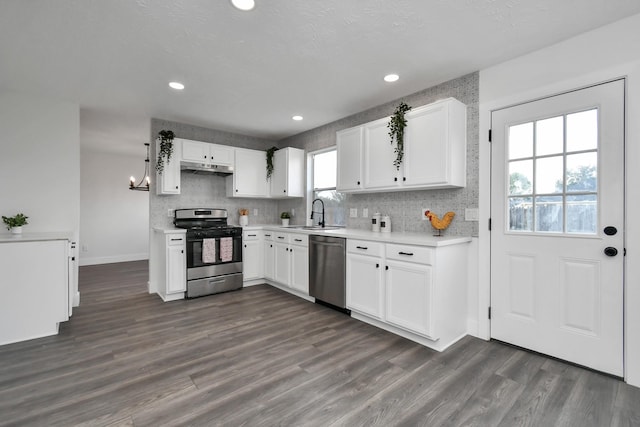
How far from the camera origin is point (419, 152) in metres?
2.97

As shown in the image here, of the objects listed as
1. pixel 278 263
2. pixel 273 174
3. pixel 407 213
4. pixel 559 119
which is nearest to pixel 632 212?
pixel 559 119

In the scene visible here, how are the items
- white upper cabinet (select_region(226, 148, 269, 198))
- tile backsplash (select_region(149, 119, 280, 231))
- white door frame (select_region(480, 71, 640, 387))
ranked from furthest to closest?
white upper cabinet (select_region(226, 148, 269, 198)) → tile backsplash (select_region(149, 119, 280, 231)) → white door frame (select_region(480, 71, 640, 387))

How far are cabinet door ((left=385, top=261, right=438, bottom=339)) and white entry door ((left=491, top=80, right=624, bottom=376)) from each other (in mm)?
700

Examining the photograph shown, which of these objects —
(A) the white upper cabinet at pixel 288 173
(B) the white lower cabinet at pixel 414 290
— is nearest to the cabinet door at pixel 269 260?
(A) the white upper cabinet at pixel 288 173

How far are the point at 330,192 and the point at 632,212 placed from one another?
10.8 feet

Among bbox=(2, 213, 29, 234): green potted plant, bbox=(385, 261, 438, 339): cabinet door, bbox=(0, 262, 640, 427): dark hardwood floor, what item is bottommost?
bbox=(0, 262, 640, 427): dark hardwood floor

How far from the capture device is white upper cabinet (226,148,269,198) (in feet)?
15.8

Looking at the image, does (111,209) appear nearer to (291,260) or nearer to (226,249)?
(226,249)

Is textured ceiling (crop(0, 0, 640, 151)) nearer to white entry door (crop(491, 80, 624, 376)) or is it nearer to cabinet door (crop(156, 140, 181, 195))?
white entry door (crop(491, 80, 624, 376))

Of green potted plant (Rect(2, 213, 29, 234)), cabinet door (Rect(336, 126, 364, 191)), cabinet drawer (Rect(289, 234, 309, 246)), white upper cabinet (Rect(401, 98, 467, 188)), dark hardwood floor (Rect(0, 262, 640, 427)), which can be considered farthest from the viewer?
Result: cabinet drawer (Rect(289, 234, 309, 246))

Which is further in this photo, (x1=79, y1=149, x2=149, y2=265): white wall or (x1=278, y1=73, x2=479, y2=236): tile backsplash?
(x1=79, y1=149, x2=149, y2=265): white wall

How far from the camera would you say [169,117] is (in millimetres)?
4289

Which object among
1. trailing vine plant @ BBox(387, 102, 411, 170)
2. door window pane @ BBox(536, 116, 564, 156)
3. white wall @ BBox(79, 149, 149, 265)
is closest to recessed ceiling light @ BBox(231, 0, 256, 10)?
trailing vine plant @ BBox(387, 102, 411, 170)

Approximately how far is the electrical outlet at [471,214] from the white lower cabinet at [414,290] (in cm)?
28
